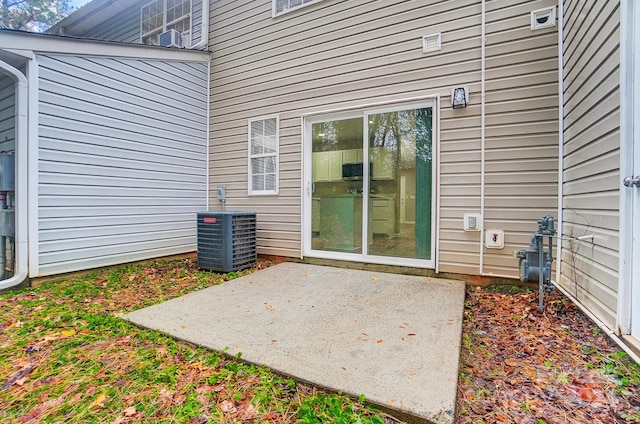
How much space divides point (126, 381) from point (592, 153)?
360 cm

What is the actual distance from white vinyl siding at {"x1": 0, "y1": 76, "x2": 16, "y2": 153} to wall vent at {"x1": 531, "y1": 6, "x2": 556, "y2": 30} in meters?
6.13

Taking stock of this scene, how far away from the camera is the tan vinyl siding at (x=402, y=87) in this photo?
3.33 m

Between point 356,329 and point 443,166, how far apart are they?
2.31 m

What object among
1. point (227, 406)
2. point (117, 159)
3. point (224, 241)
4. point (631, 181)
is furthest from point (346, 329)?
point (117, 159)

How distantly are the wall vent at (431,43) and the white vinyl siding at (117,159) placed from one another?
3.79 m

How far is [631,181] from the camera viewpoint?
1.86m

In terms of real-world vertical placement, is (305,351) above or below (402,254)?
below

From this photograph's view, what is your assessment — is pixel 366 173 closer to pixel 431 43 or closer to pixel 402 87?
pixel 402 87

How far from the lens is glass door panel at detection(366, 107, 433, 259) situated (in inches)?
152

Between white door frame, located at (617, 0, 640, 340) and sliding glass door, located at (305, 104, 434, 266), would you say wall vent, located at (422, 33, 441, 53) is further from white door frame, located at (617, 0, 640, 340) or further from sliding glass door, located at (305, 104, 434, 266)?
white door frame, located at (617, 0, 640, 340)

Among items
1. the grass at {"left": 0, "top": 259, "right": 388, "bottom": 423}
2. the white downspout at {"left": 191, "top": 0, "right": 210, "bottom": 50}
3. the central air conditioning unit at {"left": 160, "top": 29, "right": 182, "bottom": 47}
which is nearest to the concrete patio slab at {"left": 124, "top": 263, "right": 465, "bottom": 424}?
the grass at {"left": 0, "top": 259, "right": 388, "bottom": 423}

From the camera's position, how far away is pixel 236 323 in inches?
95.7

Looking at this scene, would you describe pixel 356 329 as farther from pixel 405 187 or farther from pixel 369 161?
pixel 369 161

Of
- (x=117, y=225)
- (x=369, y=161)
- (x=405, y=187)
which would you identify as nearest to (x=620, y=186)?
(x=405, y=187)
